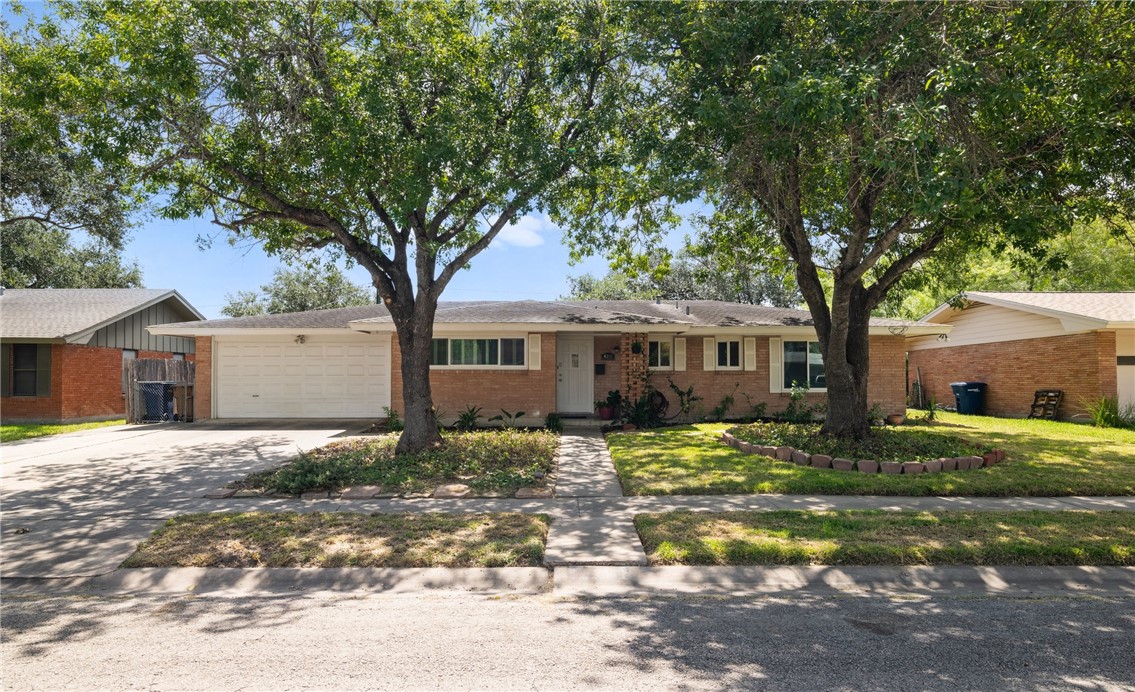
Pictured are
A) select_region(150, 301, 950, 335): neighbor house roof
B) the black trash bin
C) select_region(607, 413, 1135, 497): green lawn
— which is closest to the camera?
select_region(607, 413, 1135, 497): green lawn

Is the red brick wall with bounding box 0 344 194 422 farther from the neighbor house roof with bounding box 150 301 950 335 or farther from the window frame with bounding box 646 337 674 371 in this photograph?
the window frame with bounding box 646 337 674 371

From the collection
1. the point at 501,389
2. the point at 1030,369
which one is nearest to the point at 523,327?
the point at 501,389

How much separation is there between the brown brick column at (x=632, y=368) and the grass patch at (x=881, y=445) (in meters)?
4.15

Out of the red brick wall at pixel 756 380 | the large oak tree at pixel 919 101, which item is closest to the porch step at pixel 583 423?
the red brick wall at pixel 756 380

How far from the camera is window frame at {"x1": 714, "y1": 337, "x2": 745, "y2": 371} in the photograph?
1691 cm

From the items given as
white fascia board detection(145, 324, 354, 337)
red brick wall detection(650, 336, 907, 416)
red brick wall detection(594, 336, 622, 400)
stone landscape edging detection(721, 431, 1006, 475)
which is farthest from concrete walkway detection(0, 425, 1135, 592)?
red brick wall detection(650, 336, 907, 416)

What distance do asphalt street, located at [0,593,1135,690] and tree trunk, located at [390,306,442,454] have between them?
18.3 feet

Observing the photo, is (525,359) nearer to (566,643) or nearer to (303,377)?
(303,377)

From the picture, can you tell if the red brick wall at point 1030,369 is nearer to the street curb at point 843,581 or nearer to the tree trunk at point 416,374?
the street curb at point 843,581

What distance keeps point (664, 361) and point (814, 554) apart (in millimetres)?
11660

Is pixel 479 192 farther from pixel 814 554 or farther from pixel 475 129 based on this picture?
pixel 814 554

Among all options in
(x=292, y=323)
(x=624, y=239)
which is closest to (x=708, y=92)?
(x=624, y=239)

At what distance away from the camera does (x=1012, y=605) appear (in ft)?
14.8

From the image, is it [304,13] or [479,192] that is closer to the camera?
[304,13]
